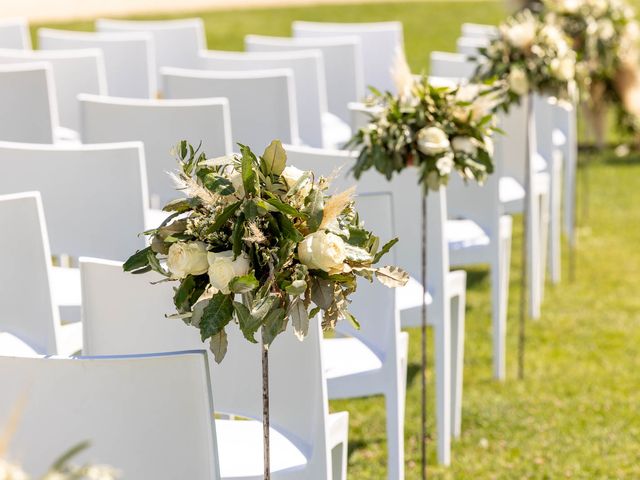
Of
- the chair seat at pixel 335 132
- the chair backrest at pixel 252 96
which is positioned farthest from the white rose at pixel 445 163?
the chair seat at pixel 335 132

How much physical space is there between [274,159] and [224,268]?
0.76ft

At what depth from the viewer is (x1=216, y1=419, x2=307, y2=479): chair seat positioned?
106 inches

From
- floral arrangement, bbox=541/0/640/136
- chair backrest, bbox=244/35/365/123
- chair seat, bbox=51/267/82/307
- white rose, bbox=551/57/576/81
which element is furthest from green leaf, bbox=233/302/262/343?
chair backrest, bbox=244/35/365/123

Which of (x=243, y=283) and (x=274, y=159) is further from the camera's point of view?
(x=274, y=159)

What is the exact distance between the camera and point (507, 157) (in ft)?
17.9

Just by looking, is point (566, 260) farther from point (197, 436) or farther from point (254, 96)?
point (197, 436)

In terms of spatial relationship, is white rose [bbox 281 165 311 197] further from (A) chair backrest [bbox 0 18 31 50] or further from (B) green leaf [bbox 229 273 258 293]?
(A) chair backrest [bbox 0 18 31 50]

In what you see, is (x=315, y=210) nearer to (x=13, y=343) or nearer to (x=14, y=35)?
(x=13, y=343)

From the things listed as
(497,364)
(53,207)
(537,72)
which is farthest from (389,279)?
(497,364)

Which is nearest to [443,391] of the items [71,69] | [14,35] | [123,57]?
[71,69]

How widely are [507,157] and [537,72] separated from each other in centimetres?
104

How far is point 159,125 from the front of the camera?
439cm

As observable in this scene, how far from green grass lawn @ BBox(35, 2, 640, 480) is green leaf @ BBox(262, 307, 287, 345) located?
2.02m

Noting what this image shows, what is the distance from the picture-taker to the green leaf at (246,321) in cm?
202
